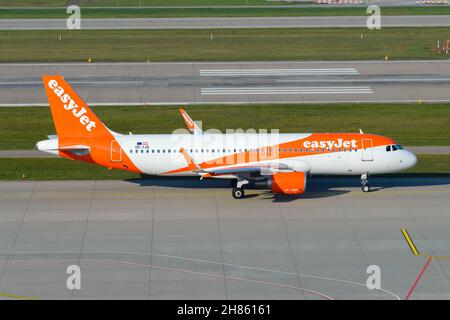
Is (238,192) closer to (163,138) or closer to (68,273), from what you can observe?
(163,138)

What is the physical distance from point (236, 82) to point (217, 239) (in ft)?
131

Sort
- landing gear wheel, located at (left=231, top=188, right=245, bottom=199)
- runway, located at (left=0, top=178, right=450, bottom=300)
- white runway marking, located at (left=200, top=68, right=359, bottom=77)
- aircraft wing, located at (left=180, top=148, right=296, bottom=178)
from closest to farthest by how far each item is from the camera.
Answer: runway, located at (left=0, top=178, right=450, bottom=300)
aircraft wing, located at (left=180, top=148, right=296, bottom=178)
landing gear wheel, located at (left=231, top=188, right=245, bottom=199)
white runway marking, located at (left=200, top=68, right=359, bottom=77)

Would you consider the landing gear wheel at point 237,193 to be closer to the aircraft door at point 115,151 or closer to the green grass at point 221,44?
the aircraft door at point 115,151

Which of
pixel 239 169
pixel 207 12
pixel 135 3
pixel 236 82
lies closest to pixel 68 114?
pixel 239 169

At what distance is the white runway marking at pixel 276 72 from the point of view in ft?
301

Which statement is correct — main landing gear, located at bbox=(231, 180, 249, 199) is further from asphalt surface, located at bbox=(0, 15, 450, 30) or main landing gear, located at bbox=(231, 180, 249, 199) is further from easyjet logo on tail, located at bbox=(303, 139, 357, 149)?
asphalt surface, located at bbox=(0, 15, 450, 30)

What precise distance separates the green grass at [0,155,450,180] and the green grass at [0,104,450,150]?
4121 millimetres

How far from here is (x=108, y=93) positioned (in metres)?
85.1

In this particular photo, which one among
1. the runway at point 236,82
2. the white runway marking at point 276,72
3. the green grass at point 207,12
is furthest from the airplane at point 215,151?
the green grass at point 207,12

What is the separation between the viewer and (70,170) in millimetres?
63625

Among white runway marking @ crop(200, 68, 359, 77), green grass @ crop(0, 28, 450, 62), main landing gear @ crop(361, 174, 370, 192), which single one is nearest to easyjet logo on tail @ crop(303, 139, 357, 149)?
main landing gear @ crop(361, 174, 370, 192)

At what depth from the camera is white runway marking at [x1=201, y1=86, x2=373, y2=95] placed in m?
84.9
